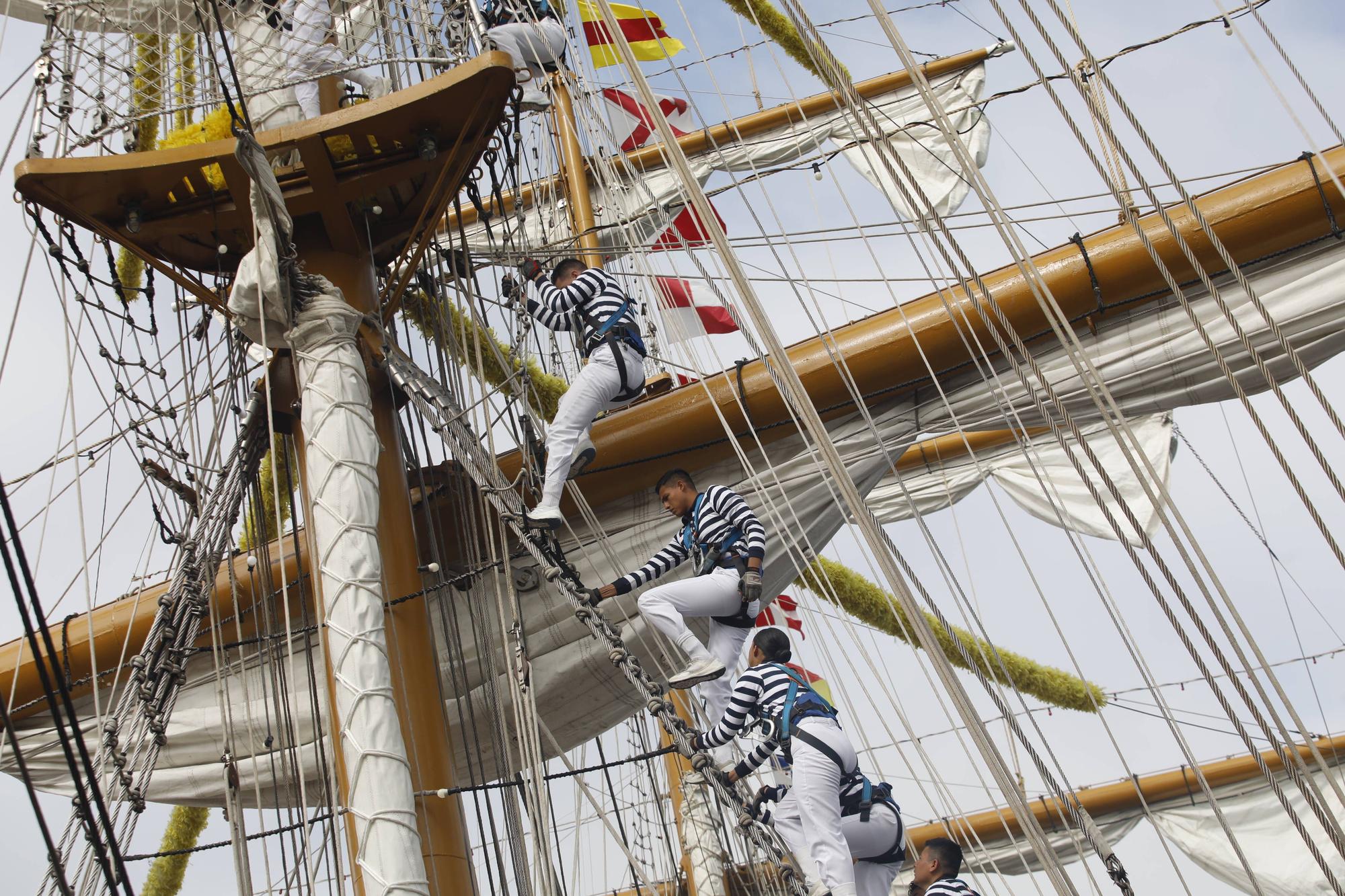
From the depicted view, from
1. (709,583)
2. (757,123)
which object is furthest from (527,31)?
(757,123)

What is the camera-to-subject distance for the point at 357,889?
13.3 feet

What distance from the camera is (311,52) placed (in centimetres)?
538

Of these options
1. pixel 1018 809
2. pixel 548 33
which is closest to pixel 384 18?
pixel 548 33

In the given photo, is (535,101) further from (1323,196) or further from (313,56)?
(1323,196)

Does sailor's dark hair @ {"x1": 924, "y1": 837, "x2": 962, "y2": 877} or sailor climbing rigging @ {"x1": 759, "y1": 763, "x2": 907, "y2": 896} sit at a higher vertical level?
sailor climbing rigging @ {"x1": 759, "y1": 763, "x2": 907, "y2": 896}

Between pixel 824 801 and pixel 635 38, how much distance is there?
863cm

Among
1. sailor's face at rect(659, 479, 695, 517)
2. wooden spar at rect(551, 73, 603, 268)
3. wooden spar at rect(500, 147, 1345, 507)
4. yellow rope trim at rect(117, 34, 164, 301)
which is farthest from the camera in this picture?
wooden spar at rect(551, 73, 603, 268)

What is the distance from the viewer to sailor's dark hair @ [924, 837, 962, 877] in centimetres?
391

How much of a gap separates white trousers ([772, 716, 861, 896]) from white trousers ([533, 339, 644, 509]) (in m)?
1.34

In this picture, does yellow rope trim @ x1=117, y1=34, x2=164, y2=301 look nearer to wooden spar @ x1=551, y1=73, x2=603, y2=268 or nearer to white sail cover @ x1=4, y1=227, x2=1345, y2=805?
white sail cover @ x1=4, y1=227, x2=1345, y2=805

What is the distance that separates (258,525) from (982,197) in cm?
308

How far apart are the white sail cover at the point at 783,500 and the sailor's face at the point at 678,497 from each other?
112 cm

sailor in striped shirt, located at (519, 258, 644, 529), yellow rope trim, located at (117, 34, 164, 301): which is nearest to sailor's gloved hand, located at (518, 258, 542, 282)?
sailor in striped shirt, located at (519, 258, 644, 529)

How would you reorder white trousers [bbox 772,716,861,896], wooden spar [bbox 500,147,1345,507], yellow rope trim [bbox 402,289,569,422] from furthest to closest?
1. wooden spar [bbox 500,147,1345,507]
2. yellow rope trim [bbox 402,289,569,422]
3. white trousers [bbox 772,716,861,896]
